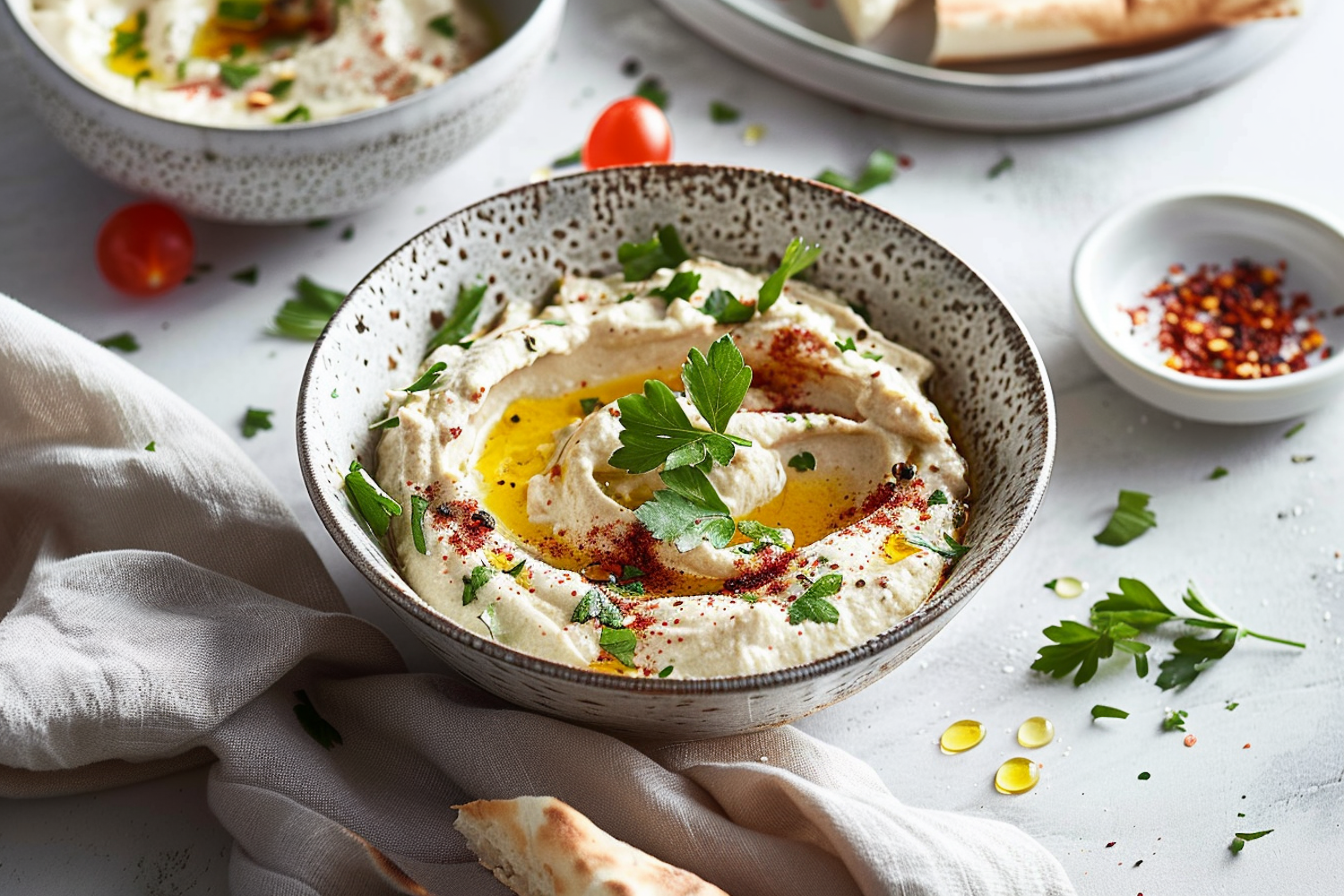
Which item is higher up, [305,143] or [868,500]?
[305,143]

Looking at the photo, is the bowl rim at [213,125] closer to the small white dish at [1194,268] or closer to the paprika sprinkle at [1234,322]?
the small white dish at [1194,268]

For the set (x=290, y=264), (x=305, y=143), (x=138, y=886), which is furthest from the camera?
(x=290, y=264)

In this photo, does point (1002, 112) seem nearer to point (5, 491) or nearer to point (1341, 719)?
point (1341, 719)

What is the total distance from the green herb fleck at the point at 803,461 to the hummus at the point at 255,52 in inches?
87.5

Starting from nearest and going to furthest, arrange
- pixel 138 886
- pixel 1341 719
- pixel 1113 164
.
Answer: pixel 138 886
pixel 1341 719
pixel 1113 164

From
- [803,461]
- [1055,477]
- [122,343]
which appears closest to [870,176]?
[1055,477]

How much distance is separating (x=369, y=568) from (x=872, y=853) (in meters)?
1.30

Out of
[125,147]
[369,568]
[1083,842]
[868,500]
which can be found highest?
[125,147]

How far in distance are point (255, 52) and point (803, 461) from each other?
295 cm

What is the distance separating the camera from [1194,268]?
15.2 feet

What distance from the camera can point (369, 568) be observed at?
2.96 meters

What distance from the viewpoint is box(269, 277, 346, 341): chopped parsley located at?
4.47 metres

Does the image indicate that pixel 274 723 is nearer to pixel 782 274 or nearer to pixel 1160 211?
pixel 782 274

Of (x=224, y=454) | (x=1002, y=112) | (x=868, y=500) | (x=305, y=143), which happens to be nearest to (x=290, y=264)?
(x=305, y=143)
